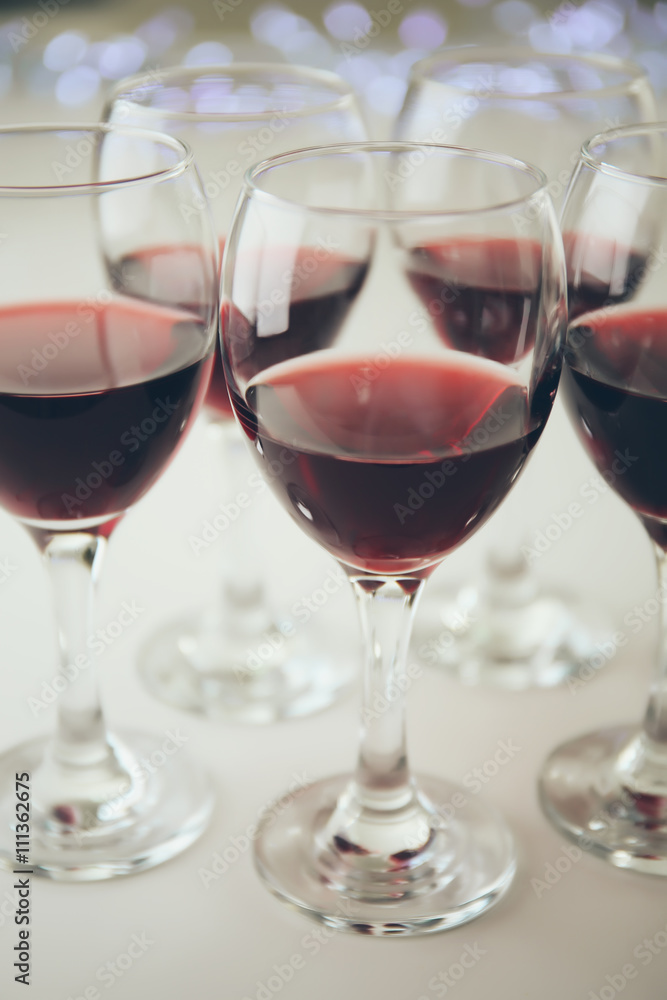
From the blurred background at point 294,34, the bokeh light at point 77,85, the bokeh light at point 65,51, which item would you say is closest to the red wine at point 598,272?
the blurred background at point 294,34

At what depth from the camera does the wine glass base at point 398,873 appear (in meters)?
0.66

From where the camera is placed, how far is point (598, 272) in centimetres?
65

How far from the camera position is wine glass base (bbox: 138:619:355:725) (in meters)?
0.86

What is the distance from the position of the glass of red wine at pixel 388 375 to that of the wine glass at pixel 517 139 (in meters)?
0.18

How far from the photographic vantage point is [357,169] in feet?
2.35

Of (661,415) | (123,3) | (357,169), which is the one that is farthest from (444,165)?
(123,3)

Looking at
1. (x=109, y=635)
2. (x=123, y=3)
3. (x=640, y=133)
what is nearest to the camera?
(x=640, y=133)

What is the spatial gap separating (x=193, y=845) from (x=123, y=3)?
6.32 ft

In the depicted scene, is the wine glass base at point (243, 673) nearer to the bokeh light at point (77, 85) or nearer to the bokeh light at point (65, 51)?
the bokeh light at point (77, 85)

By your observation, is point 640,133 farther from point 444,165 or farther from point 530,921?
point 530,921

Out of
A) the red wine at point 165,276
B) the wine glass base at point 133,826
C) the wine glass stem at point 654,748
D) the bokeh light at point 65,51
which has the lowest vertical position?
the wine glass base at point 133,826

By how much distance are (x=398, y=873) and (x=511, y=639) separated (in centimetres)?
29

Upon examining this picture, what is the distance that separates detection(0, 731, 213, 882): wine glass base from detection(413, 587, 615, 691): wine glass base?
222mm

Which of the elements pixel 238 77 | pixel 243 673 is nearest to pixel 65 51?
pixel 238 77
